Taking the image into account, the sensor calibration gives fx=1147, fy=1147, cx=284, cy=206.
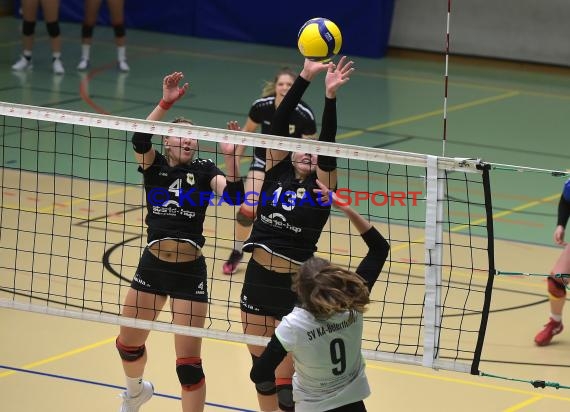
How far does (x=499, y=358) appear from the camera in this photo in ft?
26.7

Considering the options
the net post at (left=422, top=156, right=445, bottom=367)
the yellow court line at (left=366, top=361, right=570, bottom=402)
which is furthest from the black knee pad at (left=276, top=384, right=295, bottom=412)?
the yellow court line at (left=366, top=361, right=570, bottom=402)

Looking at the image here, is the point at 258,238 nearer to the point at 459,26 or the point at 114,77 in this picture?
the point at 114,77

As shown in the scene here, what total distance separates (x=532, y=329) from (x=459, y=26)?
1252 centimetres

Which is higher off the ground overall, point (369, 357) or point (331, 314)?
point (331, 314)

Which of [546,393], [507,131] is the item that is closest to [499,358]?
[546,393]

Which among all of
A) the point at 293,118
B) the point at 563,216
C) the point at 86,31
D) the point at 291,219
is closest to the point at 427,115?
the point at 86,31

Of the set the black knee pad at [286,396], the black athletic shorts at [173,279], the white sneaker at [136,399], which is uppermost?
the black athletic shorts at [173,279]

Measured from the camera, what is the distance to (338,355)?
16.0 ft

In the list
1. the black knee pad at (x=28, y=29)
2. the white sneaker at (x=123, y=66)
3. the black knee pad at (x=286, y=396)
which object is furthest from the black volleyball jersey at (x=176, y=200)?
the white sneaker at (x=123, y=66)

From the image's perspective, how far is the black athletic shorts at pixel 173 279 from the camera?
21.2ft

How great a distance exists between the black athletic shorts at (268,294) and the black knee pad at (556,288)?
2955 mm

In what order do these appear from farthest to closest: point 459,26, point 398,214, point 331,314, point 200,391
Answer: point 459,26
point 398,214
point 200,391
point 331,314

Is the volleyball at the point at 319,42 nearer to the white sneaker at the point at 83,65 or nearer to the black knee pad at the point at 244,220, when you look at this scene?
the black knee pad at the point at 244,220

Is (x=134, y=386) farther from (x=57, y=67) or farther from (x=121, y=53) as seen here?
(x=121, y=53)
